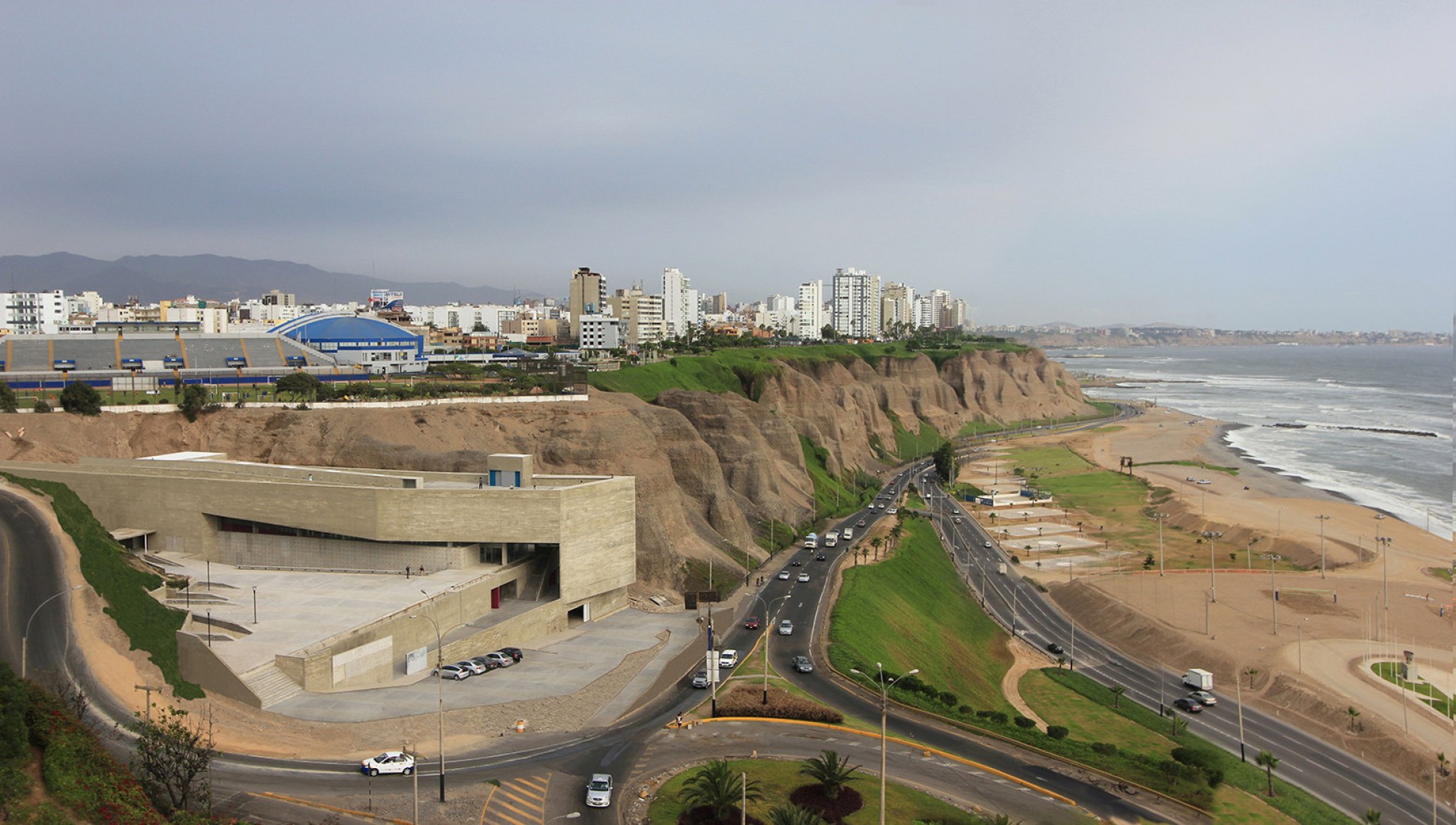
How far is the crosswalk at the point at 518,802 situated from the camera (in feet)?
92.4

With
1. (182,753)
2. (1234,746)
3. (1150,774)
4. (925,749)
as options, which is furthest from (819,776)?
(1234,746)

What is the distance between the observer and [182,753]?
84.0ft

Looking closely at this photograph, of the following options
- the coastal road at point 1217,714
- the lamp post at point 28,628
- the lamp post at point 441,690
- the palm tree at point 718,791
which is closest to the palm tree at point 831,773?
the palm tree at point 718,791

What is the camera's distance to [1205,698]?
50781 mm

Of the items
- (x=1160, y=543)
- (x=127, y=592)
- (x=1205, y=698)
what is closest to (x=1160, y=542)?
(x=1160, y=543)

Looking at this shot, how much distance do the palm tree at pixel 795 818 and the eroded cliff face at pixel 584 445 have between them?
106 feet

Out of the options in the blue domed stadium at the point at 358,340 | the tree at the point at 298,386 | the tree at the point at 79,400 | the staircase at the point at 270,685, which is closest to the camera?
the staircase at the point at 270,685

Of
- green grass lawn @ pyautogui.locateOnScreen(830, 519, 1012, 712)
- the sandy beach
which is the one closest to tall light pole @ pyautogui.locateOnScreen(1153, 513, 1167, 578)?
the sandy beach

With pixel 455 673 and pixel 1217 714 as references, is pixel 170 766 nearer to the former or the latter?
pixel 455 673

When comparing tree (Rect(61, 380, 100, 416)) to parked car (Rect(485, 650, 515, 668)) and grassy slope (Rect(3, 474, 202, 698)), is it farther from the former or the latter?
parked car (Rect(485, 650, 515, 668))

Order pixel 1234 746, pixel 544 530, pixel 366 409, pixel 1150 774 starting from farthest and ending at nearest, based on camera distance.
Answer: pixel 366 409 < pixel 544 530 < pixel 1234 746 < pixel 1150 774

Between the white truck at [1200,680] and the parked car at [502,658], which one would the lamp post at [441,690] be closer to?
the parked car at [502,658]

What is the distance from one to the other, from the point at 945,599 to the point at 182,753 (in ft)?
169

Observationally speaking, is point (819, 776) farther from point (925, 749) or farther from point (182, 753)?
point (182, 753)
